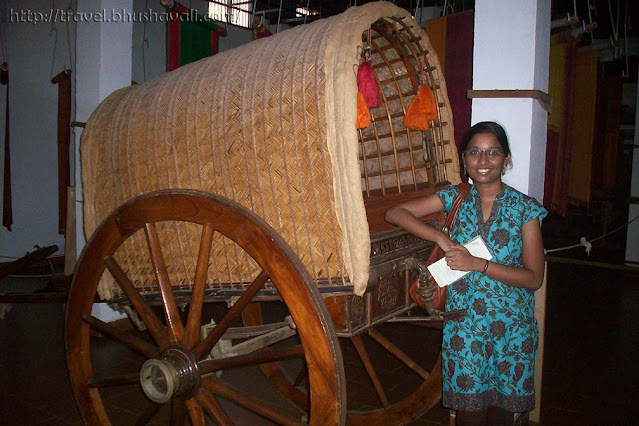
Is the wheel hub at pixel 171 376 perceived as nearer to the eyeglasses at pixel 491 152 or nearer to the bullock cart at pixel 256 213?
the bullock cart at pixel 256 213

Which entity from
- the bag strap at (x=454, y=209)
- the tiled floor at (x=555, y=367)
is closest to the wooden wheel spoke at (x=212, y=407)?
the tiled floor at (x=555, y=367)

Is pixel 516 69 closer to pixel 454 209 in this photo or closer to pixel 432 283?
pixel 454 209

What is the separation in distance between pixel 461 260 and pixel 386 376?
174 cm

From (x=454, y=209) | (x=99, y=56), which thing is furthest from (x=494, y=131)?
(x=99, y=56)

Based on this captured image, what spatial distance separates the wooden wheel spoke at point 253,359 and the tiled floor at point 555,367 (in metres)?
1.08

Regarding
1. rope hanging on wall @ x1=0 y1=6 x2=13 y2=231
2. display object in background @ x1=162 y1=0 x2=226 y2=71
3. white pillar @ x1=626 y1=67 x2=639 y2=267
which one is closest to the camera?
display object in background @ x1=162 y1=0 x2=226 y2=71

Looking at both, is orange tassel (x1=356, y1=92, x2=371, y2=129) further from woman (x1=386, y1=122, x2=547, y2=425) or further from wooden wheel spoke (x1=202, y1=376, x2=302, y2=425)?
wooden wheel spoke (x1=202, y1=376, x2=302, y2=425)

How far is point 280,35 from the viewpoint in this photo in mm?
Answer: 1926

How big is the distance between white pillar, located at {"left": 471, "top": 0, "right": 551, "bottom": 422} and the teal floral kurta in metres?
0.66

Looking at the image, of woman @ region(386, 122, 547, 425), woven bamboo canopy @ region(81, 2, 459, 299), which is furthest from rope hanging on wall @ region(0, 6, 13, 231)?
woman @ region(386, 122, 547, 425)

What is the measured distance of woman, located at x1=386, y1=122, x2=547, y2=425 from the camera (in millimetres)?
1808

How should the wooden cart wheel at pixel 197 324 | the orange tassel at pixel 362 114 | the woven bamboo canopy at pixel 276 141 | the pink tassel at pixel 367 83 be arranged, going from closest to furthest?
the wooden cart wheel at pixel 197 324 → the woven bamboo canopy at pixel 276 141 → the orange tassel at pixel 362 114 → the pink tassel at pixel 367 83

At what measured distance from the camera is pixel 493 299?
6.01ft

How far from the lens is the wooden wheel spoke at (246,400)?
5.44 feet
